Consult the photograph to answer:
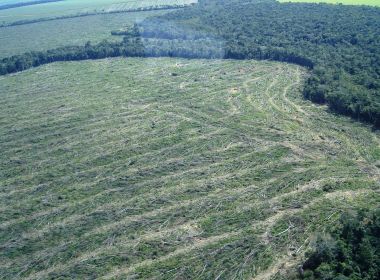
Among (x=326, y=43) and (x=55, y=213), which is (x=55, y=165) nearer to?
(x=55, y=213)

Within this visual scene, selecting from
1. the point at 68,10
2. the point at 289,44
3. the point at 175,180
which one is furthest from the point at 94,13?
the point at 175,180

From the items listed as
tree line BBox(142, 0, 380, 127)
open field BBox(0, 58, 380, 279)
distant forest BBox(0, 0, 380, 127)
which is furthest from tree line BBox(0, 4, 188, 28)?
open field BBox(0, 58, 380, 279)

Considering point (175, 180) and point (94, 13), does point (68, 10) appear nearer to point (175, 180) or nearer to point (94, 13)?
point (94, 13)

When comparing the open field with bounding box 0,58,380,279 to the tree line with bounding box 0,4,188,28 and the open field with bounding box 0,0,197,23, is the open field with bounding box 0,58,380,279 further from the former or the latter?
the open field with bounding box 0,0,197,23

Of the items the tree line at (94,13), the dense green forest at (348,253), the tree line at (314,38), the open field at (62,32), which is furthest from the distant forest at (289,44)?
the tree line at (94,13)

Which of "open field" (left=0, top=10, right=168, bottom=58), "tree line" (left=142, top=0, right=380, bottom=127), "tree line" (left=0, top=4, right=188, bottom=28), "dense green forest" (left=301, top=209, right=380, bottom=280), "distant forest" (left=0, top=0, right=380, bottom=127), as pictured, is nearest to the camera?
"dense green forest" (left=301, top=209, right=380, bottom=280)

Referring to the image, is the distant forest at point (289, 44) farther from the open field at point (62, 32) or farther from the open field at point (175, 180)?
the open field at point (62, 32)

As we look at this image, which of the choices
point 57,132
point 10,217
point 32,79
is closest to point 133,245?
point 10,217
